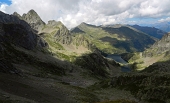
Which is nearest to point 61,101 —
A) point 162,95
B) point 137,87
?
point 162,95

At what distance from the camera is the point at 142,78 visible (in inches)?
3447

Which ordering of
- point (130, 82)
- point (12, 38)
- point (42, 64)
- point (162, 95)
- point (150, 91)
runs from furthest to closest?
1. point (12, 38)
2. point (42, 64)
3. point (130, 82)
4. point (150, 91)
5. point (162, 95)

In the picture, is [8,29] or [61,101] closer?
[61,101]

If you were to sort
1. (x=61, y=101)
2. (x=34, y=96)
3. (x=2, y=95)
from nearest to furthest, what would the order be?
(x=2, y=95)
(x=34, y=96)
(x=61, y=101)

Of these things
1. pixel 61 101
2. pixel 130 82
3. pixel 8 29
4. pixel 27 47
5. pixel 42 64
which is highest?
pixel 8 29

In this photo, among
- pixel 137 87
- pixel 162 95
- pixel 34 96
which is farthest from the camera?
pixel 137 87

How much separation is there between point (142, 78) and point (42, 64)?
88772 mm

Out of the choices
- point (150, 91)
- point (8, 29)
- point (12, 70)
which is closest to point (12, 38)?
point (8, 29)

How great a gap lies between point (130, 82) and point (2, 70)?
166ft

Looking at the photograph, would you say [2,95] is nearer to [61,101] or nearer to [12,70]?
[61,101]

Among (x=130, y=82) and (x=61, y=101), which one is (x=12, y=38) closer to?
(x=130, y=82)

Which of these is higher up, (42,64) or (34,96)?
(42,64)

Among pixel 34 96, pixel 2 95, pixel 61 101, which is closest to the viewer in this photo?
pixel 2 95

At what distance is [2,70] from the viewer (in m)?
68.0
